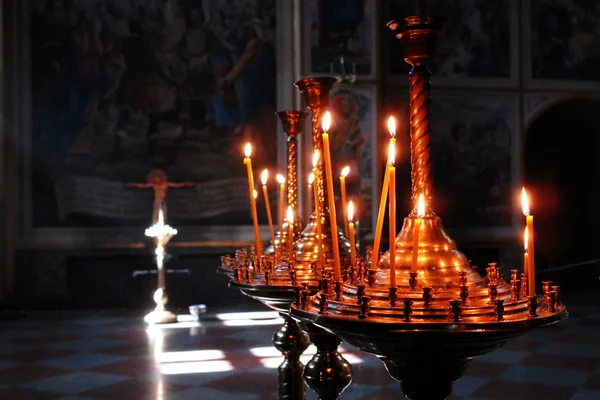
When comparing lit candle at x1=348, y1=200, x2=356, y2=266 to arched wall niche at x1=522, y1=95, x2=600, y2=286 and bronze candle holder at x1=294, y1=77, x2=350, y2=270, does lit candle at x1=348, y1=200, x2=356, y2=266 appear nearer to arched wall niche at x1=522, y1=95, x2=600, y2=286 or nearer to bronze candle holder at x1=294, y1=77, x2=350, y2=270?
bronze candle holder at x1=294, y1=77, x2=350, y2=270

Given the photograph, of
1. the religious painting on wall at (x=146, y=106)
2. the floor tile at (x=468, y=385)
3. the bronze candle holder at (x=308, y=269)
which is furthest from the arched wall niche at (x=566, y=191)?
the bronze candle holder at (x=308, y=269)

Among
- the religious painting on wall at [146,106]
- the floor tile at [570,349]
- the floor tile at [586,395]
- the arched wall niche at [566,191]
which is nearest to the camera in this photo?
the floor tile at [586,395]

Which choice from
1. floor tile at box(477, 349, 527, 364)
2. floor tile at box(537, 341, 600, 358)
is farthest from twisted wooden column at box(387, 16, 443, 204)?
floor tile at box(537, 341, 600, 358)

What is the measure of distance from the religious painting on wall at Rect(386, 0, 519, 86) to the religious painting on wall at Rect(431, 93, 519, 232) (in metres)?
0.36

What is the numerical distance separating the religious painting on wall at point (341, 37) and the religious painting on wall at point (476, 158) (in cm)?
151

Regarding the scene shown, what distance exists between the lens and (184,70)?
38.4 ft

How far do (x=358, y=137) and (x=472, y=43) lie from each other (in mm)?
2725

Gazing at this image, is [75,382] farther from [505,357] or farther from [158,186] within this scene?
[158,186]

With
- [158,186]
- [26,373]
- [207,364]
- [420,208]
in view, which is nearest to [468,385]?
[207,364]

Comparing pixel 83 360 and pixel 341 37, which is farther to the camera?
pixel 341 37

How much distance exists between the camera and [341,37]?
38.6 ft

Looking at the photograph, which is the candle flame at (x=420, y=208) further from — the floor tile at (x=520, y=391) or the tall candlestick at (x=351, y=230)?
the floor tile at (x=520, y=391)

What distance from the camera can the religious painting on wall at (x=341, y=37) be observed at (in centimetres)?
1168

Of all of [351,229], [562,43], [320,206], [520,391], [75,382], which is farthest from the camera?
[562,43]
